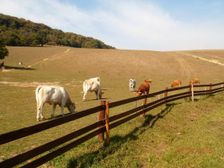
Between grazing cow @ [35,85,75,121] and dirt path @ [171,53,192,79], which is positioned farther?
dirt path @ [171,53,192,79]

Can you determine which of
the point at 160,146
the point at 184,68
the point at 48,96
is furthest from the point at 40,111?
the point at 184,68

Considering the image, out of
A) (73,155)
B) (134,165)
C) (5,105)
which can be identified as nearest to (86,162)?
(73,155)

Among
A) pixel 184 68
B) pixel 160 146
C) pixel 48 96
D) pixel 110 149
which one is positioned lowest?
pixel 160 146

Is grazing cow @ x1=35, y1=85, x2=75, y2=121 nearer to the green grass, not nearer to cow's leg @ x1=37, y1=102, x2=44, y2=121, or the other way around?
cow's leg @ x1=37, y1=102, x2=44, y2=121

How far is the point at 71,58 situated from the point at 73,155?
2608 inches

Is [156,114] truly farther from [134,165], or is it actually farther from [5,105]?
[5,105]

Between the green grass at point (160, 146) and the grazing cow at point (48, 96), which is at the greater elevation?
the grazing cow at point (48, 96)

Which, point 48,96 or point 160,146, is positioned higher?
point 48,96

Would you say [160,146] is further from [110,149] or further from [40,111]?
[40,111]

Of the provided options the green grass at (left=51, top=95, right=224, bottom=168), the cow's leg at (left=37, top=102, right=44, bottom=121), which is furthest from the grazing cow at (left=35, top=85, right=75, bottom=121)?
the green grass at (left=51, top=95, right=224, bottom=168)

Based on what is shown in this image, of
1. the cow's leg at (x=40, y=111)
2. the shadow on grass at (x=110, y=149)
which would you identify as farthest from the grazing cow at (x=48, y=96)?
the shadow on grass at (x=110, y=149)

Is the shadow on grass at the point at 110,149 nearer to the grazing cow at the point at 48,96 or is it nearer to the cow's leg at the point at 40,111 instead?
the grazing cow at the point at 48,96

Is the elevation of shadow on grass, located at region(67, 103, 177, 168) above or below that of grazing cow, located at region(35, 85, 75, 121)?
below

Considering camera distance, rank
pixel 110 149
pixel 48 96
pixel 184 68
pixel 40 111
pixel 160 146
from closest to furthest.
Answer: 1. pixel 110 149
2. pixel 160 146
3. pixel 40 111
4. pixel 48 96
5. pixel 184 68
